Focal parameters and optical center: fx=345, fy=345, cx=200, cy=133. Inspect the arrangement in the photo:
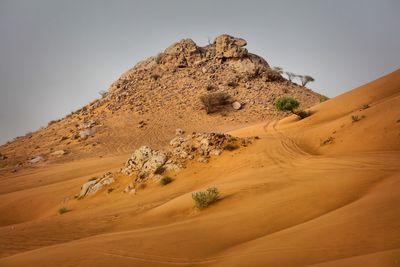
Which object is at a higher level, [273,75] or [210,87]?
[273,75]

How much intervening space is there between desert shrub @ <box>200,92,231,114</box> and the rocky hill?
1.62 feet

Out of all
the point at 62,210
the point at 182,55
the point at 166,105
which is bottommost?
the point at 62,210

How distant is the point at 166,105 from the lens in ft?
112

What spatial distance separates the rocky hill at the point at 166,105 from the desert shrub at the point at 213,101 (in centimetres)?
49

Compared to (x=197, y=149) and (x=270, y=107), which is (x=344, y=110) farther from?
(x=270, y=107)

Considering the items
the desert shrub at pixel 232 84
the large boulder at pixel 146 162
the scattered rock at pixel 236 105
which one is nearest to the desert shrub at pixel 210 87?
the desert shrub at pixel 232 84

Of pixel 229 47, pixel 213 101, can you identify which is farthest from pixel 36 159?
pixel 229 47

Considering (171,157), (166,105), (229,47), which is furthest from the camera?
(229,47)

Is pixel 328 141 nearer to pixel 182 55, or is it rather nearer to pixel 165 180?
pixel 165 180

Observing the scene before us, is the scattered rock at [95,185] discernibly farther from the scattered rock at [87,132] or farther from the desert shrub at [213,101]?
the desert shrub at [213,101]

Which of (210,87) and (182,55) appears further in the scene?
(182,55)

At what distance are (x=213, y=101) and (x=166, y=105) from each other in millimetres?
4825

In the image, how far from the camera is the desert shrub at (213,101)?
32.4 metres

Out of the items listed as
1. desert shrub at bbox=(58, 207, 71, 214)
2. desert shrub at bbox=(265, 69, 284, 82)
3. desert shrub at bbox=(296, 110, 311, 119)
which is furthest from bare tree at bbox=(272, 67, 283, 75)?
desert shrub at bbox=(58, 207, 71, 214)
